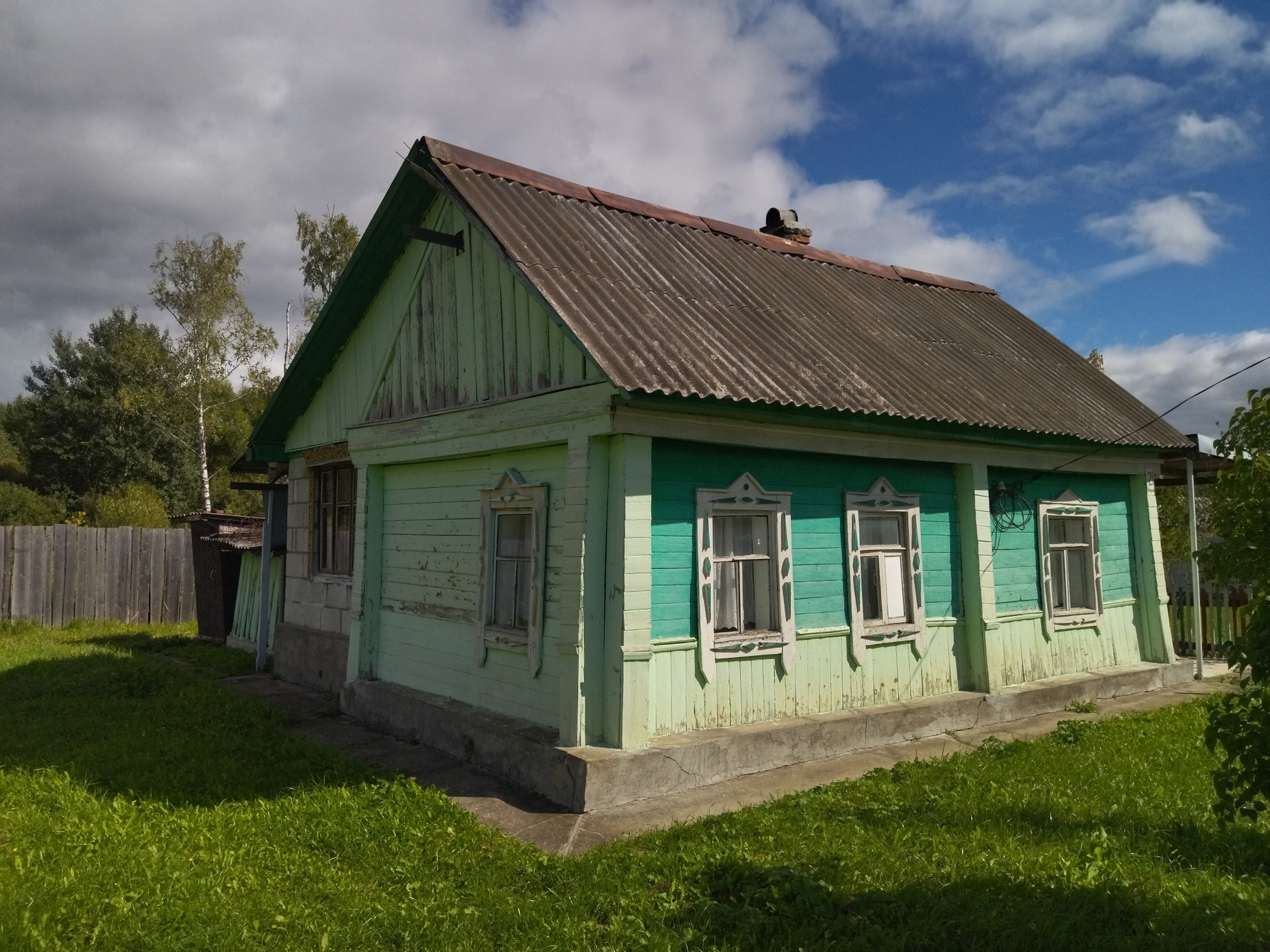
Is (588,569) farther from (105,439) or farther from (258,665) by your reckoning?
(105,439)

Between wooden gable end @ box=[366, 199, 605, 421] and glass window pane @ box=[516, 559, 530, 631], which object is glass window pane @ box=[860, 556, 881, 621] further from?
wooden gable end @ box=[366, 199, 605, 421]

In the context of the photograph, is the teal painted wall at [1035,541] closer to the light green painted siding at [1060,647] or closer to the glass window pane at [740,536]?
the light green painted siding at [1060,647]

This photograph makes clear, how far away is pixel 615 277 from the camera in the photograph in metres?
7.81

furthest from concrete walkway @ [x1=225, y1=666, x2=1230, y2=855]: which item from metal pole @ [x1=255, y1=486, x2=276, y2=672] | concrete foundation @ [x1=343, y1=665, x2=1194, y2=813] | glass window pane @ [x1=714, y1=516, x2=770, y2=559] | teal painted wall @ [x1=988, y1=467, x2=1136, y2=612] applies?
metal pole @ [x1=255, y1=486, x2=276, y2=672]

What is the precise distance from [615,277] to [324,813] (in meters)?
4.83

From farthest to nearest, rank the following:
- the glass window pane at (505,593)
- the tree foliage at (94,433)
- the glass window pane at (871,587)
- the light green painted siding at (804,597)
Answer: the tree foliage at (94,433)
the glass window pane at (871,587)
the glass window pane at (505,593)
the light green painted siding at (804,597)

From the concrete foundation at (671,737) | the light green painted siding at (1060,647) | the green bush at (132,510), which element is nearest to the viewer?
the concrete foundation at (671,737)

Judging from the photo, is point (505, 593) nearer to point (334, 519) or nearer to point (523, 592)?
point (523, 592)

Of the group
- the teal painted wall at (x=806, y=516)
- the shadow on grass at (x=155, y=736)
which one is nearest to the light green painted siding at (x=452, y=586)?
the teal painted wall at (x=806, y=516)

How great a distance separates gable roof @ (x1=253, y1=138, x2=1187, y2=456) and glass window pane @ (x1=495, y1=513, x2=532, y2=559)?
1.93m

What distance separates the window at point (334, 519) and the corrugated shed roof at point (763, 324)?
445 cm

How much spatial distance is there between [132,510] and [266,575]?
1696cm

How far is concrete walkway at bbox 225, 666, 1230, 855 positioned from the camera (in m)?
5.66

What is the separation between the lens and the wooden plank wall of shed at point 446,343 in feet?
23.6
